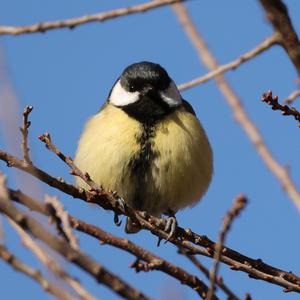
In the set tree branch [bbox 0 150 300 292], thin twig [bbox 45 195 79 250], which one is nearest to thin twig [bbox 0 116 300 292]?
tree branch [bbox 0 150 300 292]

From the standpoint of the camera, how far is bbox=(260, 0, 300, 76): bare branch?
3.24ft

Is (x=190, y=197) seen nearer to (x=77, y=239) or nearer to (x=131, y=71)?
(x=131, y=71)

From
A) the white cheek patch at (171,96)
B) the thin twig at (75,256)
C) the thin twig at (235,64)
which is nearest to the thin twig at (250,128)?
the thin twig at (235,64)

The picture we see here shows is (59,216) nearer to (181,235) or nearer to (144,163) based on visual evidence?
(181,235)

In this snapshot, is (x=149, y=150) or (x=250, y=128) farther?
(x=149, y=150)

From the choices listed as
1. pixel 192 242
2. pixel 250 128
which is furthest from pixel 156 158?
pixel 250 128

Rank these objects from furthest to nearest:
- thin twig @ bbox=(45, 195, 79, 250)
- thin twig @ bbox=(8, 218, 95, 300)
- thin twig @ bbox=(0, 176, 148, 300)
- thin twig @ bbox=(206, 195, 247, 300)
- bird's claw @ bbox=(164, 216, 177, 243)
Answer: bird's claw @ bbox=(164, 216, 177, 243), thin twig @ bbox=(45, 195, 79, 250), thin twig @ bbox=(206, 195, 247, 300), thin twig @ bbox=(8, 218, 95, 300), thin twig @ bbox=(0, 176, 148, 300)

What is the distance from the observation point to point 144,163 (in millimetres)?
3795

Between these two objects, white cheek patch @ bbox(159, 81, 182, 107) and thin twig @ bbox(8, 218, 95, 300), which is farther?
white cheek patch @ bbox(159, 81, 182, 107)

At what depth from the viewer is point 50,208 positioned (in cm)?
133

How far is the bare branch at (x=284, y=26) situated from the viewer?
38.9 inches

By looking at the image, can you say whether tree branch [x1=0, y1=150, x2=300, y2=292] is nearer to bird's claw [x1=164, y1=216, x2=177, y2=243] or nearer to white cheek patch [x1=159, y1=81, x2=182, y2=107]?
bird's claw [x1=164, y1=216, x2=177, y2=243]

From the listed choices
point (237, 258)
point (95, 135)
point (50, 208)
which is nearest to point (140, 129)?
point (95, 135)

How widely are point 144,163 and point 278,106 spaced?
74.4 inches
